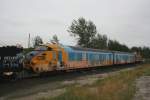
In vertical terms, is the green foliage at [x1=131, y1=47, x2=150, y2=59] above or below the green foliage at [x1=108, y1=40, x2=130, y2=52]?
below

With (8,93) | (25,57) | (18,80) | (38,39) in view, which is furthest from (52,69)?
(38,39)

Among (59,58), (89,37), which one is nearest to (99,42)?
(89,37)

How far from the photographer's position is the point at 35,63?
24.3 m

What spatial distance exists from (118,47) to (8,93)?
79977 millimetres

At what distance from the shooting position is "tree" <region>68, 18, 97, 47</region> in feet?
306

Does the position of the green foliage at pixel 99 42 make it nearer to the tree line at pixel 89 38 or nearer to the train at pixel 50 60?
the tree line at pixel 89 38

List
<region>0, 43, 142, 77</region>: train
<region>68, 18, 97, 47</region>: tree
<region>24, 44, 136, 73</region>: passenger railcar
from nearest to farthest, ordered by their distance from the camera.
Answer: <region>0, 43, 142, 77</region>: train, <region>24, 44, 136, 73</region>: passenger railcar, <region>68, 18, 97, 47</region>: tree

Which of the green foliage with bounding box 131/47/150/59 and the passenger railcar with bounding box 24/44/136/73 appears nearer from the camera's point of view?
the passenger railcar with bounding box 24/44/136/73

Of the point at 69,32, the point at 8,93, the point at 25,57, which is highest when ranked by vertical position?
the point at 69,32

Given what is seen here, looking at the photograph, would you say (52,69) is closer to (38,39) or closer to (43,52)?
(43,52)

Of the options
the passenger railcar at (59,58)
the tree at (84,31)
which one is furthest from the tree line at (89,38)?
the passenger railcar at (59,58)

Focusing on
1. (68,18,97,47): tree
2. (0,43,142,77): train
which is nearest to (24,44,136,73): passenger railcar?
(0,43,142,77): train

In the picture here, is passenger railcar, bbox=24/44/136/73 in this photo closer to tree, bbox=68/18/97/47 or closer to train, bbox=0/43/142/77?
train, bbox=0/43/142/77

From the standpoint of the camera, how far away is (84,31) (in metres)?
96.6
